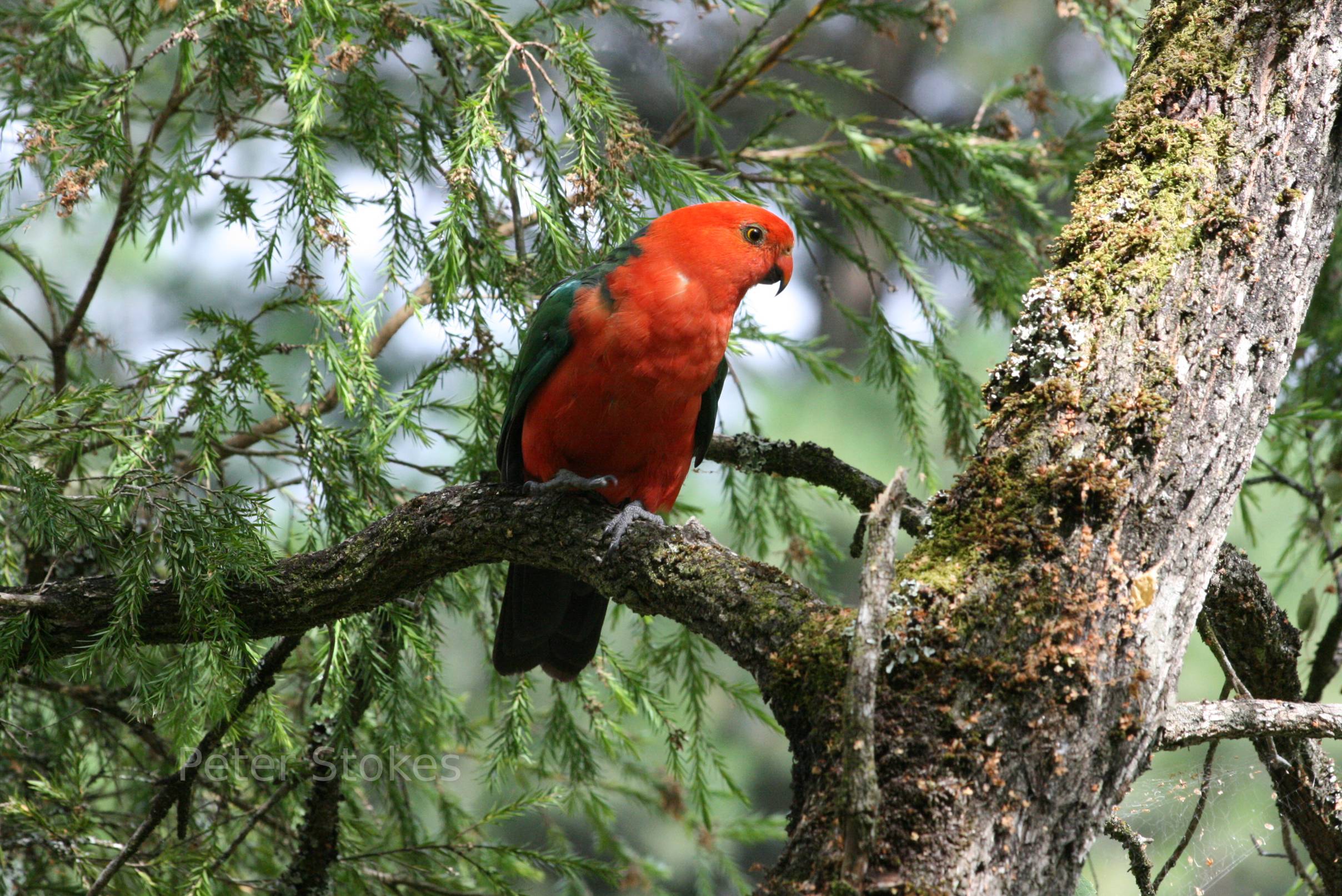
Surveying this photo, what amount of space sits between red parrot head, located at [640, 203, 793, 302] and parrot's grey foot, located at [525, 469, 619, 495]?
62cm

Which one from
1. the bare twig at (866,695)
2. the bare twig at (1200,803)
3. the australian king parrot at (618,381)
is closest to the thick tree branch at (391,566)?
the australian king parrot at (618,381)

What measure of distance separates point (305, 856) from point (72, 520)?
1.21 m

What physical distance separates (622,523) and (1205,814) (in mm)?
1550

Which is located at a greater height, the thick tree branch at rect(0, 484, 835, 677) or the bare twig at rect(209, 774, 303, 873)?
the thick tree branch at rect(0, 484, 835, 677)

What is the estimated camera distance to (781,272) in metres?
2.89

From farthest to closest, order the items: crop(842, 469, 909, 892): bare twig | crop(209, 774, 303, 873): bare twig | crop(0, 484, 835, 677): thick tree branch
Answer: crop(209, 774, 303, 873): bare twig → crop(0, 484, 835, 677): thick tree branch → crop(842, 469, 909, 892): bare twig

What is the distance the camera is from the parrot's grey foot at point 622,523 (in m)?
1.98

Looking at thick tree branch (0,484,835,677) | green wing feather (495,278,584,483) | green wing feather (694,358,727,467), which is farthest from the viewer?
green wing feather (694,358,727,467)

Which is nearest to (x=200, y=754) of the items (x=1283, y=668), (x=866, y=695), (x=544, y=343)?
(x=544, y=343)

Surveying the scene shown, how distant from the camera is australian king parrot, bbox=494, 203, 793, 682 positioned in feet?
8.25

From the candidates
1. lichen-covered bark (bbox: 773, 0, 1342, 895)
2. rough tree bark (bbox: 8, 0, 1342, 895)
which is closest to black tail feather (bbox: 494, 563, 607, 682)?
rough tree bark (bbox: 8, 0, 1342, 895)

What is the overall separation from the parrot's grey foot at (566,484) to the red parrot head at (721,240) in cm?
62

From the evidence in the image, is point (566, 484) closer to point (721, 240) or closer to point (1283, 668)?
point (721, 240)

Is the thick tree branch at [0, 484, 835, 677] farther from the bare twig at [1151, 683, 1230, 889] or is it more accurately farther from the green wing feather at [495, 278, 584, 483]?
the bare twig at [1151, 683, 1230, 889]
